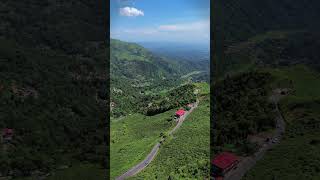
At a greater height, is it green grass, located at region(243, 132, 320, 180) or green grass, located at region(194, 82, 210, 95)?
green grass, located at region(194, 82, 210, 95)

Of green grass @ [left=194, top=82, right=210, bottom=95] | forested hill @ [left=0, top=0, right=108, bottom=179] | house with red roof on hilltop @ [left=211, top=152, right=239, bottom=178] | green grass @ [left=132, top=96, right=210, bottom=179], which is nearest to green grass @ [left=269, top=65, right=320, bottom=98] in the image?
green grass @ [left=194, top=82, right=210, bottom=95]

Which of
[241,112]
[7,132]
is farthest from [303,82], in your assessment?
[7,132]

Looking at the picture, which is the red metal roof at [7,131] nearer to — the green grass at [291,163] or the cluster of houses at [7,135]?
the cluster of houses at [7,135]

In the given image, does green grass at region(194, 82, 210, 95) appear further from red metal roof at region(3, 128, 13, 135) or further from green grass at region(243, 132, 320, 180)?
red metal roof at region(3, 128, 13, 135)

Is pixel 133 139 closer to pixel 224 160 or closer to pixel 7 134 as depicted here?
pixel 7 134

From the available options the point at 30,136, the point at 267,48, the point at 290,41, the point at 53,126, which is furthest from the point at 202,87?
the point at 290,41

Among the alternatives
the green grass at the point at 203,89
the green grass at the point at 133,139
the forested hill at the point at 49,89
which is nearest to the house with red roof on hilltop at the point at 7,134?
the forested hill at the point at 49,89

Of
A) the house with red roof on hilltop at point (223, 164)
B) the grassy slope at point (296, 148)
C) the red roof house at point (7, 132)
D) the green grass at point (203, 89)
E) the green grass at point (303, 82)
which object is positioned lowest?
the red roof house at point (7, 132)
